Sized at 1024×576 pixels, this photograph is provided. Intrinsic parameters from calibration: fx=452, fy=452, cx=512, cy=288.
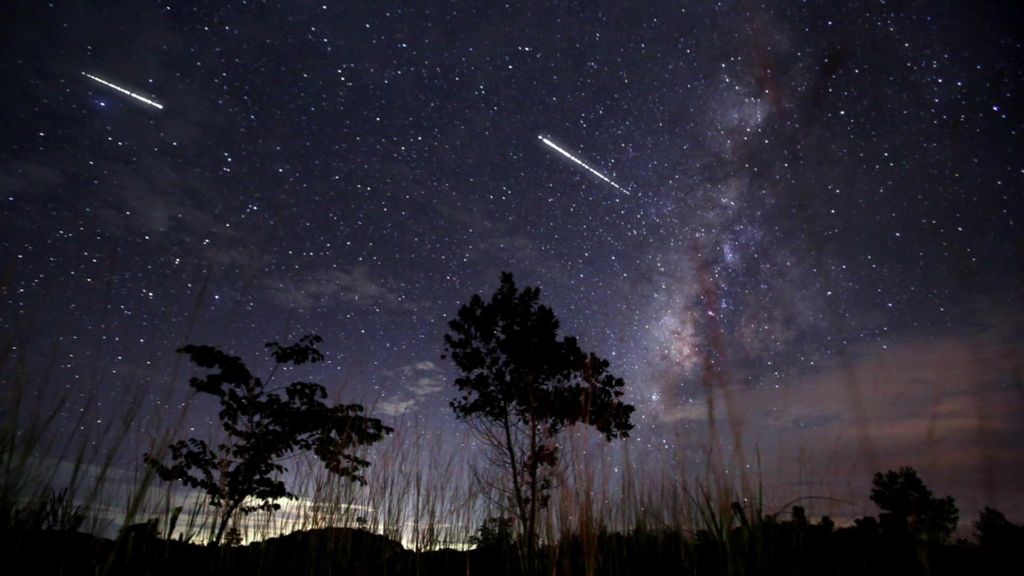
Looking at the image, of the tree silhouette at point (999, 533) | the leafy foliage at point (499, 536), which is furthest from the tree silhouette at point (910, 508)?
the leafy foliage at point (499, 536)

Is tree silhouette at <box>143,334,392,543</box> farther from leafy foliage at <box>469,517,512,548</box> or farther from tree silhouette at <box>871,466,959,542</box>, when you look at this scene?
tree silhouette at <box>871,466,959,542</box>

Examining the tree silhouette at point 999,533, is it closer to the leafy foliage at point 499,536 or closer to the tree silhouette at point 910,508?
the tree silhouette at point 910,508

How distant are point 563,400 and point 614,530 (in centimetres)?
515

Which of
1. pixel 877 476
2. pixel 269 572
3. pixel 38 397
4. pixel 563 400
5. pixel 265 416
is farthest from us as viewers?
pixel 563 400

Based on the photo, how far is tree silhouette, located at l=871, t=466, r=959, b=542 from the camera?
3611 millimetres

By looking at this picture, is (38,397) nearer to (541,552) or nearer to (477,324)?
(541,552)

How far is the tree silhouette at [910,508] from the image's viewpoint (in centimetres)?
361

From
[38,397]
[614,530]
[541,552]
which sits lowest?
[541,552]

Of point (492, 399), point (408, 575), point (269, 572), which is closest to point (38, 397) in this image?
point (269, 572)

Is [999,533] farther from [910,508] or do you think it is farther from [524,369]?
[524,369]

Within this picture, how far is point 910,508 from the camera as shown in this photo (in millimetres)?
5020

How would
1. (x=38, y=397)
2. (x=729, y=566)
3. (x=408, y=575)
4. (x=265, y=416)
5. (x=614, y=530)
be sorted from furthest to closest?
(x=265, y=416) < (x=408, y=575) < (x=614, y=530) < (x=38, y=397) < (x=729, y=566)

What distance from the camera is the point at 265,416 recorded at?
6508mm

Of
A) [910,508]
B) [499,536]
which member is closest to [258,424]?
[499,536]
